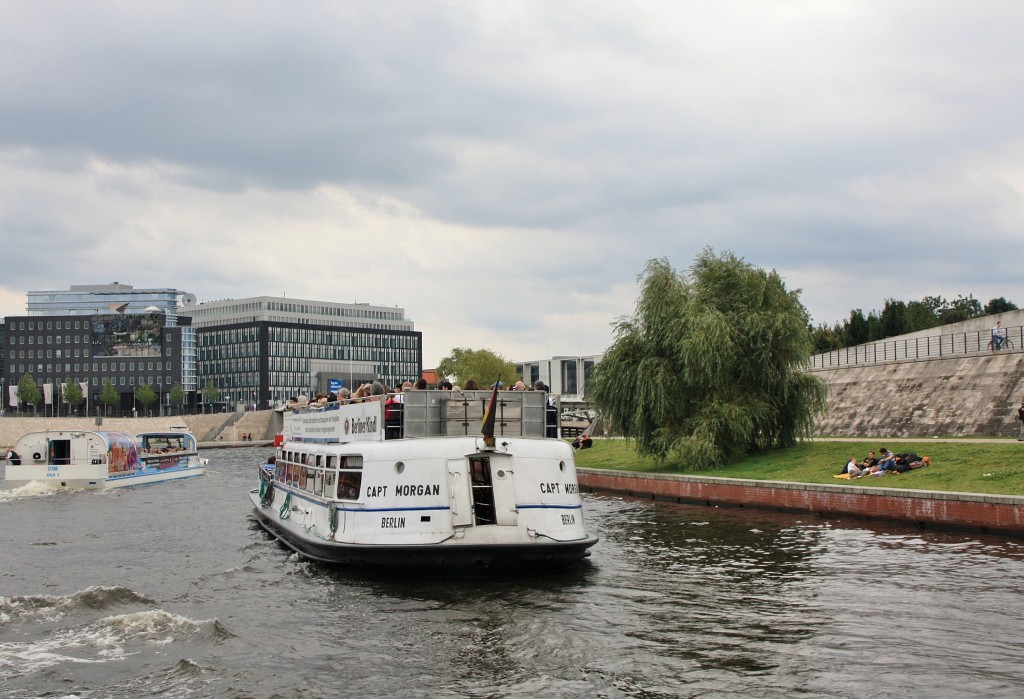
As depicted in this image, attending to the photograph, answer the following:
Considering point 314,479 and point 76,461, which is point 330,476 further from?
point 76,461

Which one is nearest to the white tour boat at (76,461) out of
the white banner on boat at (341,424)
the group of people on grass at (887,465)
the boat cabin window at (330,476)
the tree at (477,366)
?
the white banner on boat at (341,424)

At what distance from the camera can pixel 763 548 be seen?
2903cm

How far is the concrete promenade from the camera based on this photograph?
29281 millimetres

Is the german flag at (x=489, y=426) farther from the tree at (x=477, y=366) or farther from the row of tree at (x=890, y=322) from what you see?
the tree at (x=477, y=366)

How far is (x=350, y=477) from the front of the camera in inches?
1011

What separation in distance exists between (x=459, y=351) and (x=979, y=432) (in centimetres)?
13296

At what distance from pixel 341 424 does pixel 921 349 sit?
56.5m

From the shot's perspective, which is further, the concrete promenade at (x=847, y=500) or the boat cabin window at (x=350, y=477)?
the concrete promenade at (x=847, y=500)

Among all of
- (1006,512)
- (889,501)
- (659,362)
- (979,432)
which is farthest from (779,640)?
(979,432)

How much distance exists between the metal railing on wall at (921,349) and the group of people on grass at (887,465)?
23.7m

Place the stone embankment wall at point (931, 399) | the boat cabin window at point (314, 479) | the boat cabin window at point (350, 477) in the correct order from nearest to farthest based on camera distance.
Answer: the boat cabin window at point (350, 477) → the boat cabin window at point (314, 479) → the stone embankment wall at point (931, 399)

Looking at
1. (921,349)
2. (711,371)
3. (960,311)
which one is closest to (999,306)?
(960,311)

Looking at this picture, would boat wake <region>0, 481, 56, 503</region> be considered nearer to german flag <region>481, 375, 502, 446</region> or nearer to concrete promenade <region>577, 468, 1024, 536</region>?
concrete promenade <region>577, 468, 1024, 536</region>

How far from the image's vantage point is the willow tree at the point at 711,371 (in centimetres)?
4744
